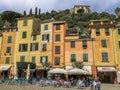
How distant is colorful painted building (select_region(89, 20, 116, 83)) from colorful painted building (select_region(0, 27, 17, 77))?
18.1 metres

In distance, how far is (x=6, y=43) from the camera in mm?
43812

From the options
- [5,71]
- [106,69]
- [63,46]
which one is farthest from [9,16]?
[106,69]

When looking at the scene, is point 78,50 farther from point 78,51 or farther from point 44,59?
point 44,59

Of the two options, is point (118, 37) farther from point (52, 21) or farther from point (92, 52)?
point (52, 21)

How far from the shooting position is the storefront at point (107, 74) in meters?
34.8

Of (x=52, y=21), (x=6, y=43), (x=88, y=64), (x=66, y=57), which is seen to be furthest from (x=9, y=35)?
(x=88, y=64)

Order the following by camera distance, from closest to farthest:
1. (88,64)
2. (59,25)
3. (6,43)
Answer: (88,64)
(59,25)
(6,43)

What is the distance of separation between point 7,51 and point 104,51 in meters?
21.5

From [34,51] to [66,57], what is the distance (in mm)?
7348

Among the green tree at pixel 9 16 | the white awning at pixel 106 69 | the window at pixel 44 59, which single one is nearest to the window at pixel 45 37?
the window at pixel 44 59

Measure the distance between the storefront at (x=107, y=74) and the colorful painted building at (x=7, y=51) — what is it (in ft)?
61.8

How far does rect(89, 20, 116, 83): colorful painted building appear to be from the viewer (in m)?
35.8

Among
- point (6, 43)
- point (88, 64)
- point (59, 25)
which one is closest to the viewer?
point (88, 64)

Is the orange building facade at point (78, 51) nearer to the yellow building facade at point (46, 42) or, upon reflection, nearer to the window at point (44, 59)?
the yellow building facade at point (46, 42)
